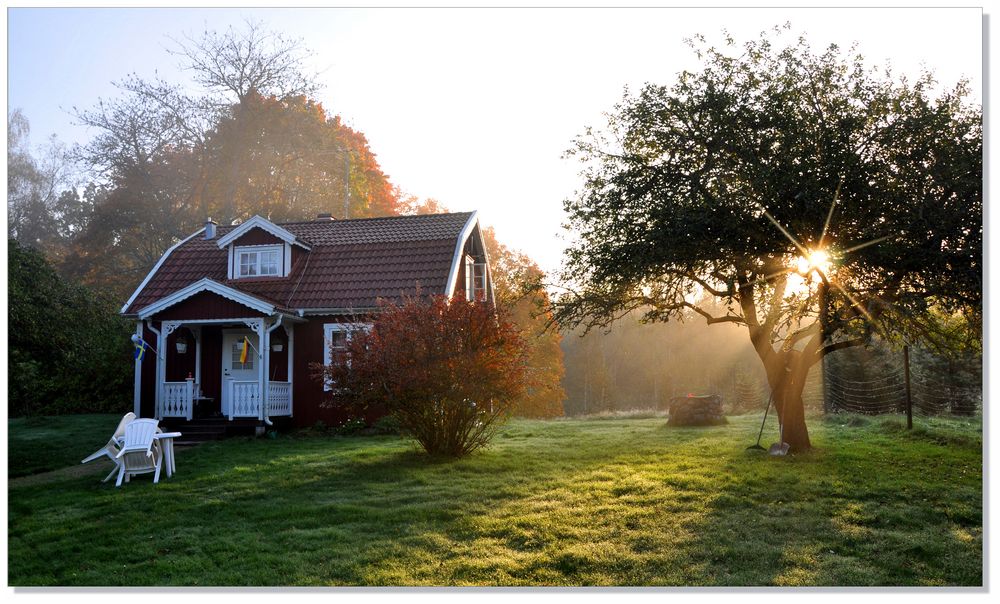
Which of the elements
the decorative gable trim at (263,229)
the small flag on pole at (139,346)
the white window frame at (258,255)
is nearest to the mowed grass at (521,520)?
the small flag on pole at (139,346)

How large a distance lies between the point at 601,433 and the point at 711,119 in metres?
7.28

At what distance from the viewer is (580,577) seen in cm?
567

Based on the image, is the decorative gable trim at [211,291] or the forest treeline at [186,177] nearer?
the decorative gable trim at [211,291]

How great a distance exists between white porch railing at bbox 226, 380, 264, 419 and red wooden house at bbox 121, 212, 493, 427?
0.02 meters

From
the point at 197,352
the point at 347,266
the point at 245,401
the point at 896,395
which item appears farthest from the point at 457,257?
the point at 896,395

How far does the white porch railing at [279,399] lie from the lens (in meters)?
14.2

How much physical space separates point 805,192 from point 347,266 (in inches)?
397

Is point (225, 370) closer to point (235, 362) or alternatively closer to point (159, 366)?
Result: point (235, 362)

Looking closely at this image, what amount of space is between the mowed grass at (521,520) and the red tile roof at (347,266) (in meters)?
4.44

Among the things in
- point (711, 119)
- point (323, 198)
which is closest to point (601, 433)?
point (711, 119)

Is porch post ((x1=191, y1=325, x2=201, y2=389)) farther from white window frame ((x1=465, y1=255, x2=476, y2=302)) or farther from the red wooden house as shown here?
white window frame ((x1=465, y1=255, x2=476, y2=302))

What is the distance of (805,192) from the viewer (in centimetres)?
782

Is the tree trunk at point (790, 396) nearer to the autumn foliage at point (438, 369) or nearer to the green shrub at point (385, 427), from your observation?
the autumn foliage at point (438, 369)
